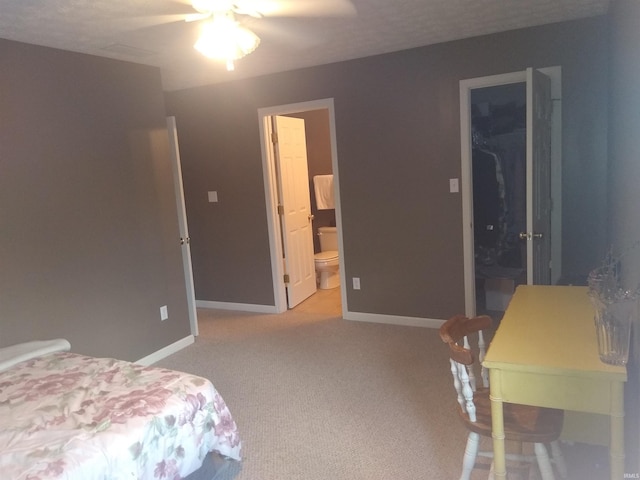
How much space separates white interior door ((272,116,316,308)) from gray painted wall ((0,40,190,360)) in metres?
1.14

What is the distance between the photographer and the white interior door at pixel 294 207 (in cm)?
474

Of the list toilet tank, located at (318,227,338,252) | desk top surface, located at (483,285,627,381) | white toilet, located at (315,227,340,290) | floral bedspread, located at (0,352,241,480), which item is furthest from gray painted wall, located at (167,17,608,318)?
floral bedspread, located at (0,352,241,480)

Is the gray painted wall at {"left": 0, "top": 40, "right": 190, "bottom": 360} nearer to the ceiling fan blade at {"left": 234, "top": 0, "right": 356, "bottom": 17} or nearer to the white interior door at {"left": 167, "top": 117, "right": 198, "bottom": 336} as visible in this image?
the white interior door at {"left": 167, "top": 117, "right": 198, "bottom": 336}

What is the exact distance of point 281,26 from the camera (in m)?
2.98

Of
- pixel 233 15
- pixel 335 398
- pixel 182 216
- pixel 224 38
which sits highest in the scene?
pixel 233 15

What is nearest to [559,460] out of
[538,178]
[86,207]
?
[538,178]

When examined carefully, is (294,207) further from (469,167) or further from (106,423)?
(106,423)

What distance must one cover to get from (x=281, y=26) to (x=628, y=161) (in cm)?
205

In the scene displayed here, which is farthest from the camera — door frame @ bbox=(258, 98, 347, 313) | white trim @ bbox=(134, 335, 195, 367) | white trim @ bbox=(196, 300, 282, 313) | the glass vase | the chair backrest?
white trim @ bbox=(196, 300, 282, 313)

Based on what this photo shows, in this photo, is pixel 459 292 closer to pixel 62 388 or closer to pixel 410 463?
pixel 410 463

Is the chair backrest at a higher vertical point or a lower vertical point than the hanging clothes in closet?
lower

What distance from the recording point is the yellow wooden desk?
4.85 feet

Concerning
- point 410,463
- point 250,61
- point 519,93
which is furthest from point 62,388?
point 519,93

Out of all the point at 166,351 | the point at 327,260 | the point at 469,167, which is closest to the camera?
the point at 469,167
